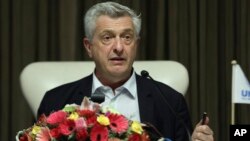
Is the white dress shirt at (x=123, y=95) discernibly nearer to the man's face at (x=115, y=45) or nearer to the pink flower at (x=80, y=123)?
the man's face at (x=115, y=45)

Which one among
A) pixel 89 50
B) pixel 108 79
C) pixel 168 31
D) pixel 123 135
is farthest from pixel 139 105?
pixel 168 31

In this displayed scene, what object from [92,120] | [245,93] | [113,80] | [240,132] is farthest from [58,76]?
[92,120]

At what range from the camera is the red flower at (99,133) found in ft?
4.13

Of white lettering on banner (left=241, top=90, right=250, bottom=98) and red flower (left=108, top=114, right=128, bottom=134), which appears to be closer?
red flower (left=108, top=114, right=128, bottom=134)

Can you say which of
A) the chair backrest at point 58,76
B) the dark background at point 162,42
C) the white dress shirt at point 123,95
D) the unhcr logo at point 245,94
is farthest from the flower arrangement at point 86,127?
the dark background at point 162,42

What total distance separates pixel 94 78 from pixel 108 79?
8cm

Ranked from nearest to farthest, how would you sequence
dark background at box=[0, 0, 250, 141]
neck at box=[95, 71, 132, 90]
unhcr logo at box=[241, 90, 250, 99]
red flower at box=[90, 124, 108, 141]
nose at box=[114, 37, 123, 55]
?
red flower at box=[90, 124, 108, 141] → nose at box=[114, 37, 123, 55] → neck at box=[95, 71, 132, 90] → unhcr logo at box=[241, 90, 250, 99] → dark background at box=[0, 0, 250, 141]

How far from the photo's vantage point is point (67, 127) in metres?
1.29

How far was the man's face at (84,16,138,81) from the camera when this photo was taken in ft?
7.09

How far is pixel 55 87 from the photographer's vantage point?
2361mm

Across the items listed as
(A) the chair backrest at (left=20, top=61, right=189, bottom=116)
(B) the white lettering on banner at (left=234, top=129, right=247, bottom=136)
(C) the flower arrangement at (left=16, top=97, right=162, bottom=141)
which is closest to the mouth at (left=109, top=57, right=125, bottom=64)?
(A) the chair backrest at (left=20, top=61, right=189, bottom=116)

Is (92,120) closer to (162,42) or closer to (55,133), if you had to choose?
(55,133)

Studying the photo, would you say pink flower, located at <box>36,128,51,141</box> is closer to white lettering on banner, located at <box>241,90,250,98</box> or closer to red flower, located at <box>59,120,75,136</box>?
red flower, located at <box>59,120,75,136</box>

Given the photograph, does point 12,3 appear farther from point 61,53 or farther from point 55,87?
point 55,87
